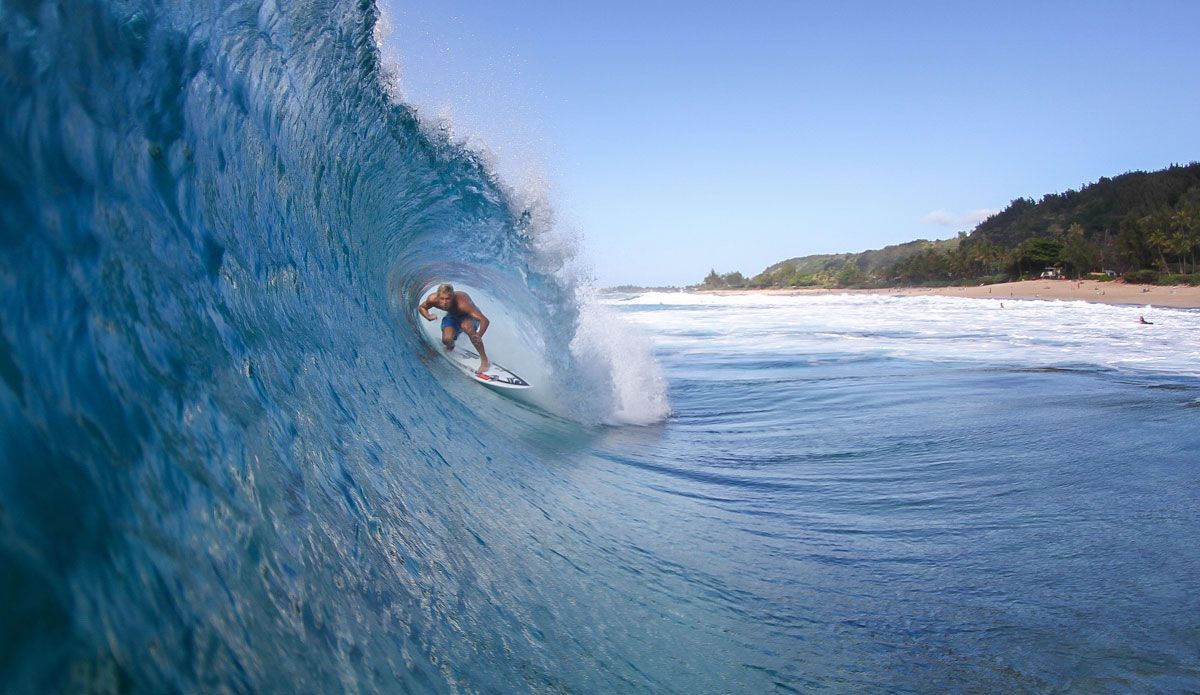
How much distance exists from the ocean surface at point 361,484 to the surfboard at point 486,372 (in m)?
A: 0.48

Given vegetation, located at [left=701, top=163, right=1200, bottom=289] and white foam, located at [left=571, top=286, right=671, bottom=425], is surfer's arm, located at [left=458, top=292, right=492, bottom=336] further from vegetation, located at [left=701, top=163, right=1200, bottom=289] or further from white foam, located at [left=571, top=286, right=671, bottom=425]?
vegetation, located at [left=701, top=163, right=1200, bottom=289]

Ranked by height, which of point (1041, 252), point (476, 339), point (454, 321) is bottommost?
point (476, 339)

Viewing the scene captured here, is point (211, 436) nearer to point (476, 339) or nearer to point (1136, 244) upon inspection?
point (476, 339)

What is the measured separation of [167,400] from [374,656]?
0.81 meters

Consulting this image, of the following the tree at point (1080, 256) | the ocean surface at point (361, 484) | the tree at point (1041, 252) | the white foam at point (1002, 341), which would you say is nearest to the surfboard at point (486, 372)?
the ocean surface at point (361, 484)

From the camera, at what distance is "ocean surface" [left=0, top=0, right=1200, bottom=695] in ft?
4.06

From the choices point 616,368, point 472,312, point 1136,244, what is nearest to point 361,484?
point 472,312

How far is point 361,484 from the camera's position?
256cm

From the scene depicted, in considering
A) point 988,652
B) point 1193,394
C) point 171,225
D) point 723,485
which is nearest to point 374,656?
point 171,225

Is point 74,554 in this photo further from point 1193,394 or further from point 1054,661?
point 1193,394

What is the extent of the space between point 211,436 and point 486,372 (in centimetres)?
574

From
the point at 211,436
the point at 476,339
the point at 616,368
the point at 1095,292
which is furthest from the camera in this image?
the point at 1095,292

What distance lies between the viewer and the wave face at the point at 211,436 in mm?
1116

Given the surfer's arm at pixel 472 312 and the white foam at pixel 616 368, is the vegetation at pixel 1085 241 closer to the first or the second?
the white foam at pixel 616 368
